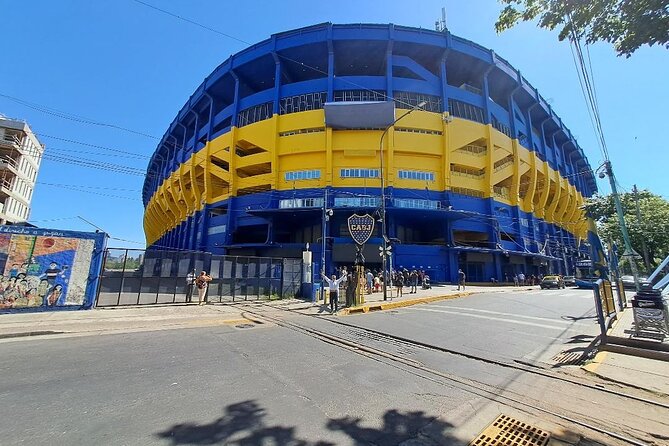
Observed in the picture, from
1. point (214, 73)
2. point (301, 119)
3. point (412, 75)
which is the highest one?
point (214, 73)

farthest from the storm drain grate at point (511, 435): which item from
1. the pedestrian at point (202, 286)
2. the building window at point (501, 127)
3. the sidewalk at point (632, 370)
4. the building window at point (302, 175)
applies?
the building window at point (501, 127)

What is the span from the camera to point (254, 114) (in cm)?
3659

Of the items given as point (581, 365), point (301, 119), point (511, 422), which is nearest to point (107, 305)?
point (511, 422)

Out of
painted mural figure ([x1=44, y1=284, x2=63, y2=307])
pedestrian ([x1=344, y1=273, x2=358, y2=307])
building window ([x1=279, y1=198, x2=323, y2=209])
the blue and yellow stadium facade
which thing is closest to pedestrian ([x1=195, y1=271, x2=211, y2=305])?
painted mural figure ([x1=44, y1=284, x2=63, y2=307])

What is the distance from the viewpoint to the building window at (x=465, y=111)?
3438 cm

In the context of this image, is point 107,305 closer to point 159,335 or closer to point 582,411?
point 159,335

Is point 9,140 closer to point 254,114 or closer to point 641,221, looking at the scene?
point 254,114

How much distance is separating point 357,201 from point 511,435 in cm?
2693

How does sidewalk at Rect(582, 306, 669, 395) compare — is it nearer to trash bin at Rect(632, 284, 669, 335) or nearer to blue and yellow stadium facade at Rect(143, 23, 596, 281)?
trash bin at Rect(632, 284, 669, 335)

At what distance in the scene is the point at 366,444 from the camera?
2.75 meters

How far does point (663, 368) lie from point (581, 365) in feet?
4.07

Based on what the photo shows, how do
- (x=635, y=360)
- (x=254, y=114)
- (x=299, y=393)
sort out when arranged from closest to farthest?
(x=299, y=393) < (x=635, y=360) < (x=254, y=114)

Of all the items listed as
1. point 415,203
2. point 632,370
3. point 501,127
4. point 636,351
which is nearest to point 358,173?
point 415,203

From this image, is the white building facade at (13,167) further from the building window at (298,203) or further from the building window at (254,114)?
the building window at (298,203)
